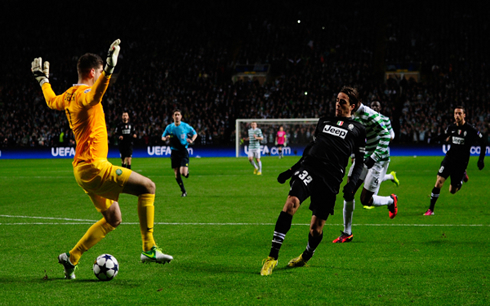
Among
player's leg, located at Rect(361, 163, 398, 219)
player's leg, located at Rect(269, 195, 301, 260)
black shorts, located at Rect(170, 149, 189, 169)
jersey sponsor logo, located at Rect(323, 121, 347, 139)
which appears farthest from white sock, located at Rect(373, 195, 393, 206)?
black shorts, located at Rect(170, 149, 189, 169)

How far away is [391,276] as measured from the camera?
18.4 feet

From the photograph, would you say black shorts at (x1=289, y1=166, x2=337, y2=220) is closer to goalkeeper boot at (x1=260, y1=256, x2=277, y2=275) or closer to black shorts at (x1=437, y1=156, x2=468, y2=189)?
goalkeeper boot at (x1=260, y1=256, x2=277, y2=275)

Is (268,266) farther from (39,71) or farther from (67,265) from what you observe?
(39,71)

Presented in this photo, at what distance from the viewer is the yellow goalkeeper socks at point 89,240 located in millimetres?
5605

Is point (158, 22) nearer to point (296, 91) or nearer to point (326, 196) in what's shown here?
point (296, 91)

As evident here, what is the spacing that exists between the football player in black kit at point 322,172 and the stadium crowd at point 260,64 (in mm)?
31154

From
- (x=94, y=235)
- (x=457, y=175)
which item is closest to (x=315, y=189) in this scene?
(x=94, y=235)

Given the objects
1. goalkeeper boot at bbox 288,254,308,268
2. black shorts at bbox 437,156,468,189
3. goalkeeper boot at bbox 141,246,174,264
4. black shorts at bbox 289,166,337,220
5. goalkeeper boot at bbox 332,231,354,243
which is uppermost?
black shorts at bbox 289,166,337,220

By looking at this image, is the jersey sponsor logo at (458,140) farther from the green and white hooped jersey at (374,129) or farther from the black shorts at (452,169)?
the green and white hooped jersey at (374,129)

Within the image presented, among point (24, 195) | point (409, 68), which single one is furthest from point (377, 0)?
point (24, 195)

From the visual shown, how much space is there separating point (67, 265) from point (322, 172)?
2.89m

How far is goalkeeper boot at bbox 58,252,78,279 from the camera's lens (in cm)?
552

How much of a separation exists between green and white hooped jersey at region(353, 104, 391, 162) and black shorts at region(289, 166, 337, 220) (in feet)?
6.25

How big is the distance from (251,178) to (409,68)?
29.2m
